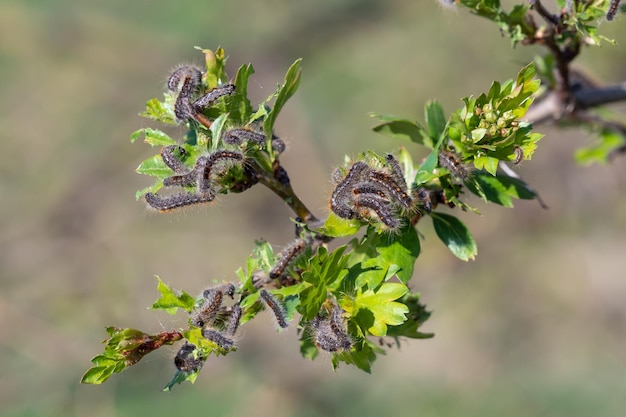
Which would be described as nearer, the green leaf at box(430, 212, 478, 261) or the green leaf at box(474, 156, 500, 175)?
the green leaf at box(474, 156, 500, 175)

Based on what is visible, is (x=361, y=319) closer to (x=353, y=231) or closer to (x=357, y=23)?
(x=353, y=231)

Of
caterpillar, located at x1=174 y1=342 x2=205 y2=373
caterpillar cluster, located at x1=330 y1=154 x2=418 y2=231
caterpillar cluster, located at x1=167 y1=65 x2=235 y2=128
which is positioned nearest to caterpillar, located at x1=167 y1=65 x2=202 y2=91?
caterpillar cluster, located at x1=167 y1=65 x2=235 y2=128

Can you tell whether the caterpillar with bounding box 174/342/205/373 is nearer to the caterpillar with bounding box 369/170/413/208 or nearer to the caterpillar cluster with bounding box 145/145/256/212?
the caterpillar cluster with bounding box 145/145/256/212

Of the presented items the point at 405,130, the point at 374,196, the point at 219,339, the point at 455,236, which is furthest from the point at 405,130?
the point at 219,339

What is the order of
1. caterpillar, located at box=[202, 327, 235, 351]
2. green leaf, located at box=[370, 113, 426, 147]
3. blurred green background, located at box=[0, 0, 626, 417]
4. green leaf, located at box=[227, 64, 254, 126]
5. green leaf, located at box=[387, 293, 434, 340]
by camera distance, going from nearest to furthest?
caterpillar, located at box=[202, 327, 235, 351] < green leaf, located at box=[227, 64, 254, 126] < green leaf, located at box=[387, 293, 434, 340] < green leaf, located at box=[370, 113, 426, 147] < blurred green background, located at box=[0, 0, 626, 417]

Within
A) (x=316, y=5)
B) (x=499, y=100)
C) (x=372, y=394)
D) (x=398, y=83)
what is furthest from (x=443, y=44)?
(x=499, y=100)
